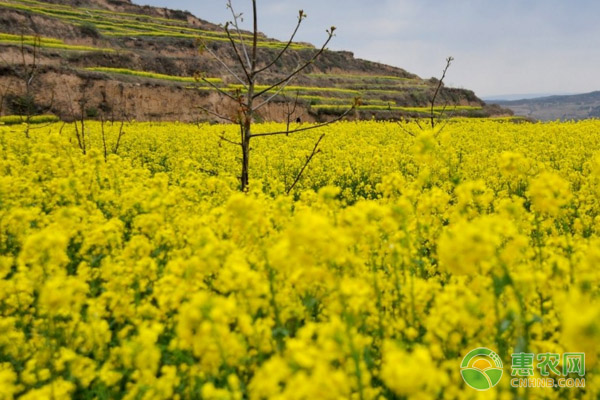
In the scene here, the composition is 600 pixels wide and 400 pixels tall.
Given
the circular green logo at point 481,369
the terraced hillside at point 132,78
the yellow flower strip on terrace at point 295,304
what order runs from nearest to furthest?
the yellow flower strip on terrace at point 295,304
the circular green logo at point 481,369
the terraced hillside at point 132,78

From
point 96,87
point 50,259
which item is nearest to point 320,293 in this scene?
point 50,259

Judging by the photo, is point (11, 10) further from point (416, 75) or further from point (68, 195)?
point (416, 75)

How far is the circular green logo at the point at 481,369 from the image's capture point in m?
2.33

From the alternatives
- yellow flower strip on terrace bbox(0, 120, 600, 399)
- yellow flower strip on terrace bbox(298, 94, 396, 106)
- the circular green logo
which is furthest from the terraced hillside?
the circular green logo

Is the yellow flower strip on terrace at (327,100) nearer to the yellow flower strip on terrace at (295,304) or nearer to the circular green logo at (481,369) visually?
the yellow flower strip on terrace at (295,304)

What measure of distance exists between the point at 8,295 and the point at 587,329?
441cm

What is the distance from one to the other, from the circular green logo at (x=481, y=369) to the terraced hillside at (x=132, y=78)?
536 cm

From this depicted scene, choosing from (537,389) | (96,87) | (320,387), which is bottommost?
(537,389)

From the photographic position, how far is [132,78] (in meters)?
32.2

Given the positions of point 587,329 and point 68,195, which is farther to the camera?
point 68,195

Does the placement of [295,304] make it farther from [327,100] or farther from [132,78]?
[327,100]

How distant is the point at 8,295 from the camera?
384 centimetres

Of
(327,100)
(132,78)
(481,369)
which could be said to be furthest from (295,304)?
(327,100)

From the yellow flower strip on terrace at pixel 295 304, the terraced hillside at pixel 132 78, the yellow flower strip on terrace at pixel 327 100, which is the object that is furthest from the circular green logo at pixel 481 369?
the yellow flower strip on terrace at pixel 327 100
